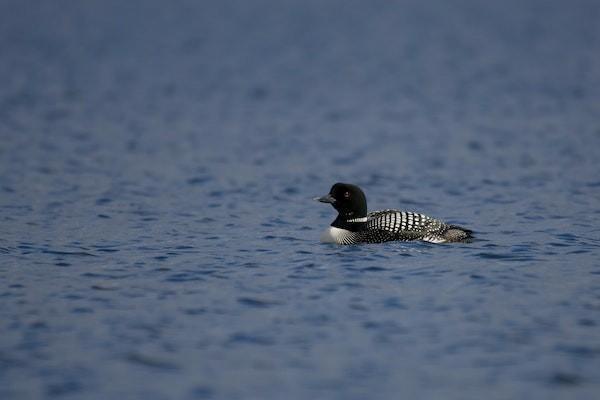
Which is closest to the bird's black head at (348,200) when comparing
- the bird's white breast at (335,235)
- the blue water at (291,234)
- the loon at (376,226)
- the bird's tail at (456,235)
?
the loon at (376,226)

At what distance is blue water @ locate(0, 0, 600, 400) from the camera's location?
8086mm

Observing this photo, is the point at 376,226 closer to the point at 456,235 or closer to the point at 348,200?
the point at 348,200

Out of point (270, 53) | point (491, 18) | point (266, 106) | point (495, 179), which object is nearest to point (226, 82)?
point (266, 106)

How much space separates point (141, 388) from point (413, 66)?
28.1m

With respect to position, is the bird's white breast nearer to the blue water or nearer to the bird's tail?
the blue water

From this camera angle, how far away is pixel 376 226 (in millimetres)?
11977

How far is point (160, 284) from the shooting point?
10.3 m

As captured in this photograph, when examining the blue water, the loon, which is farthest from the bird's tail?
the blue water

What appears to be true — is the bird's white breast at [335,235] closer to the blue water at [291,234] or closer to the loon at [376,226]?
the loon at [376,226]

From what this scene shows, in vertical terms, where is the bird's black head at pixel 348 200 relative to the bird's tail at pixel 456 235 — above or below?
above

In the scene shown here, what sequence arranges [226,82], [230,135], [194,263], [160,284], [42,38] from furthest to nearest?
[42,38]
[226,82]
[230,135]
[194,263]
[160,284]

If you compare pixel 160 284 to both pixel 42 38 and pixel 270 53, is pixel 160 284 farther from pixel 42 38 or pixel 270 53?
pixel 42 38

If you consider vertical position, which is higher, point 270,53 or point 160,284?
point 270,53

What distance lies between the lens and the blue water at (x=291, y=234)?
26.5ft
